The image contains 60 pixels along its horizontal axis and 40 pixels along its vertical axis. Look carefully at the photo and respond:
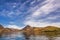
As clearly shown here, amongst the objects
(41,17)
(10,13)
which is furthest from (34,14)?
(10,13)

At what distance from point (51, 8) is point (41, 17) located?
0.27 m

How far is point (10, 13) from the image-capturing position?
494 cm

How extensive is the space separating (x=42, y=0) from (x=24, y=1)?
37cm

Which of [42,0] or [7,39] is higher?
[42,0]

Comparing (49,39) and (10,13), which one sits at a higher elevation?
(10,13)

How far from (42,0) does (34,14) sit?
0.33 m

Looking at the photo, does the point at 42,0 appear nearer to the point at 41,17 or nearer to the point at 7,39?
the point at 41,17

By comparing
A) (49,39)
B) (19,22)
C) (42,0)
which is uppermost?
(42,0)

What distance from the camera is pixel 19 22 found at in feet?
16.1

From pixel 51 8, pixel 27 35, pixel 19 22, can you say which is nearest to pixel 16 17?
pixel 19 22

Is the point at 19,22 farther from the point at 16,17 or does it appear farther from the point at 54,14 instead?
the point at 54,14

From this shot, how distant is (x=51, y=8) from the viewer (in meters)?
4.94

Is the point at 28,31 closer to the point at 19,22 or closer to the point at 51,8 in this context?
the point at 19,22

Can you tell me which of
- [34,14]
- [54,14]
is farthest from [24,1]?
[54,14]
